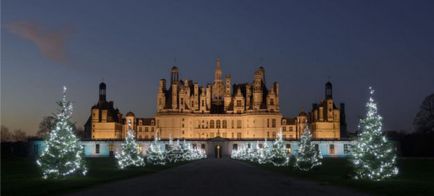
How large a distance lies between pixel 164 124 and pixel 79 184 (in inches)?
4354

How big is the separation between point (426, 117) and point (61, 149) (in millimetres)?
69758

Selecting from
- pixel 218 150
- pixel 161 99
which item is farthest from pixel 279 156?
pixel 161 99

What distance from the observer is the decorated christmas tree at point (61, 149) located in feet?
102

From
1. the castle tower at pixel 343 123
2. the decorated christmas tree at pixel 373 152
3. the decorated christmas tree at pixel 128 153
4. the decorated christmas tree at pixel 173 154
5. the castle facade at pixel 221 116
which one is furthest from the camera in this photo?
the castle tower at pixel 343 123

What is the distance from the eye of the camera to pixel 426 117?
8962cm

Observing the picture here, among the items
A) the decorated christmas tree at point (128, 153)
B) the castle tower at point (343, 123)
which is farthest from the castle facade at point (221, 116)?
the decorated christmas tree at point (128, 153)

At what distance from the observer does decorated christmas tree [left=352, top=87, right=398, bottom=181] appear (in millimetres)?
30469

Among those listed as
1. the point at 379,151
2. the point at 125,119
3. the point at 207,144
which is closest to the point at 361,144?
the point at 379,151

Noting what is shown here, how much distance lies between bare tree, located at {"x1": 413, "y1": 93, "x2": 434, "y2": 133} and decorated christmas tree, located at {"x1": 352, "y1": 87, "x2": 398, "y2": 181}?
61.2 metres

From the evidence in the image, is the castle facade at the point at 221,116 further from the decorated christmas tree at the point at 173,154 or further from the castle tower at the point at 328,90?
the decorated christmas tree at the point at 173,154

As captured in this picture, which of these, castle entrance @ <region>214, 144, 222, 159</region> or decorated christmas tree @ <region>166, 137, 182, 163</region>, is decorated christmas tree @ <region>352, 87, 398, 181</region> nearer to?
decorated christmas tree @ <region>166, 137, 182, 163</region>

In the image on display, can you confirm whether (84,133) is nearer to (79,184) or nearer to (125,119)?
(125,119)

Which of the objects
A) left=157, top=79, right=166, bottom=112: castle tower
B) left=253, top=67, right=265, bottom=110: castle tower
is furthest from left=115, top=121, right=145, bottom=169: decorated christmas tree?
left=253, top=67, right=265, bottom=110: castle tower

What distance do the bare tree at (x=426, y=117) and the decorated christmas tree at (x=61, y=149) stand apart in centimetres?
6744
